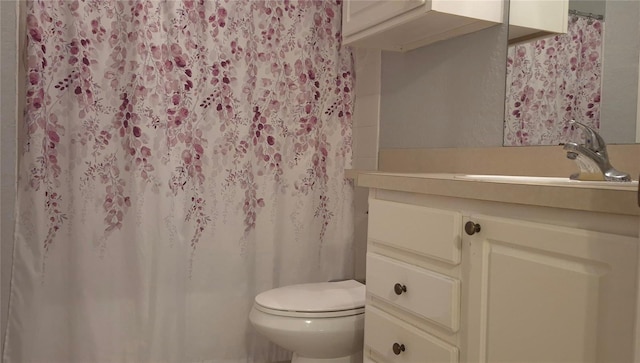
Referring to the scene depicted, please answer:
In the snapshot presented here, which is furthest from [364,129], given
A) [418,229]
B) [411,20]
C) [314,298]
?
[418,229]

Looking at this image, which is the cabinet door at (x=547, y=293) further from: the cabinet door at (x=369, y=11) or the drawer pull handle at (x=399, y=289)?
the cabinet door at (x=369, y=11)

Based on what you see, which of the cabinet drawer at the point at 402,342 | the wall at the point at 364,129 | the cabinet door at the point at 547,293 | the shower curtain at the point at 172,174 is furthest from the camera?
the wall at the point at 364,129

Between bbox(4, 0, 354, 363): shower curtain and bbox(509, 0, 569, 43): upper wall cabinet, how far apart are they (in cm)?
88

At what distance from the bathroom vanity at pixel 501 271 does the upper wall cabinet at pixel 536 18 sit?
672mm

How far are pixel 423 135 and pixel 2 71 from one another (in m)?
1.53

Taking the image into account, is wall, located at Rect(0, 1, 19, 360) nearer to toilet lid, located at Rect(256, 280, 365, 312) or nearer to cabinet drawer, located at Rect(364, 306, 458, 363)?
toilet lid, located at Rect(256, 280, 365, 312)

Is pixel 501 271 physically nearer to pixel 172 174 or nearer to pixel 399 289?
pixel 399 289

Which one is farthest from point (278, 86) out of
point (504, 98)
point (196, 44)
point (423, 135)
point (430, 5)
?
point (504, 98)

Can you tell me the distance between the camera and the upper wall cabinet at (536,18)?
1536 millimetres

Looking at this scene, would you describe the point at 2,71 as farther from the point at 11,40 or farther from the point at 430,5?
the point at 430,5

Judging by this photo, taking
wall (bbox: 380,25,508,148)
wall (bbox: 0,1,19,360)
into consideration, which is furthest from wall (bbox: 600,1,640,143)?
wall (bbox: 0,1,19,360)

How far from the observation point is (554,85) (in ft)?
5.01

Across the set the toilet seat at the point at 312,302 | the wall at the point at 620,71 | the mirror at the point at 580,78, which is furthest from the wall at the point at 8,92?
the wall at the point at 620,71

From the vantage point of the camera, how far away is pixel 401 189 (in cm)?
135
